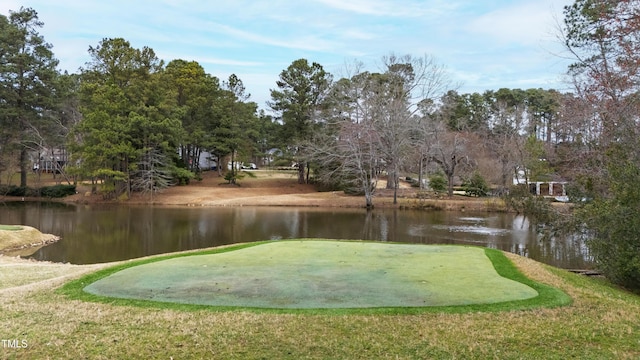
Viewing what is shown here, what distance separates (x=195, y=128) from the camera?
43000 millimetres

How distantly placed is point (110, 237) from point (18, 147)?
91.0 ft

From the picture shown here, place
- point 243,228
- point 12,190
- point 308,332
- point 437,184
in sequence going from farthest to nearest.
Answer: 1. point 12,190
2. point 437,184
3. point 243,228
4. point 308,332

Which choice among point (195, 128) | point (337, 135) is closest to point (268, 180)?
point (195, 128)

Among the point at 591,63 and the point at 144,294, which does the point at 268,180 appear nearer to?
the point at 591,63

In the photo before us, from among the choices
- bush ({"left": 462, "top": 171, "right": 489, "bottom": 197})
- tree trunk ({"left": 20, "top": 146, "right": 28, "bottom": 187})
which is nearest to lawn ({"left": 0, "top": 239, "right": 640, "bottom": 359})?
bush ({"left": 462, "top": 171, "right": 489, "bottom": 197})

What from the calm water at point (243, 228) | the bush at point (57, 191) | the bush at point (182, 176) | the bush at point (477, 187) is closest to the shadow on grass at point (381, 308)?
the calm water at point (243, 228)

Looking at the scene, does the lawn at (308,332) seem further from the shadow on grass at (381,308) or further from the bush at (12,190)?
the bush at (12,190)

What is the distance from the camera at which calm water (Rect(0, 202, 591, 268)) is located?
647 inches

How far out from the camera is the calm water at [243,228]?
1642 centimetres

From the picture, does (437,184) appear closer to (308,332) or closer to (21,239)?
(21,239)

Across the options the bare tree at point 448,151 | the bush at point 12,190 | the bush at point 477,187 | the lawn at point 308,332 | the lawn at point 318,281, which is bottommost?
the bush at point 12,190

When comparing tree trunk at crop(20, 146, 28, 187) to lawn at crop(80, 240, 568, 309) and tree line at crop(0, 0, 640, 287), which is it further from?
lawn at crop(80, 240, 568, 309)

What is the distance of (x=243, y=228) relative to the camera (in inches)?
886

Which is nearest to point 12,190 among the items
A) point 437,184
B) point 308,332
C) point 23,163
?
point 23,163
